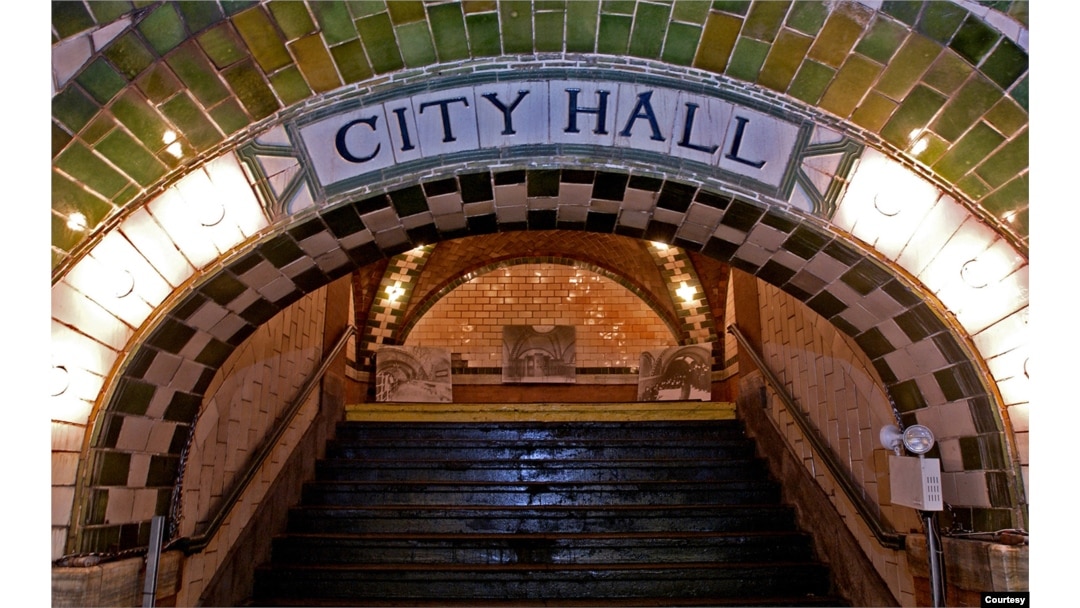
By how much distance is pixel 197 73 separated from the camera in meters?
2.61

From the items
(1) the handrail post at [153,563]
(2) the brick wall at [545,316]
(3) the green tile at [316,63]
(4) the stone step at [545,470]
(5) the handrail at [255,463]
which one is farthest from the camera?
(2) the brick wall at [545,316]

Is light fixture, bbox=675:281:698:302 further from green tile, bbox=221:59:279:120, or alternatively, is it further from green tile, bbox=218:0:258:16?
green tile, bbox=218:0:258:16

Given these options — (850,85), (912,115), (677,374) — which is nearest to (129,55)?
(850,85)

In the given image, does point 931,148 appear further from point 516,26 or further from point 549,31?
point 516,26

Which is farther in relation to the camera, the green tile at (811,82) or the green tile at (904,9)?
the green tile at (811,82)

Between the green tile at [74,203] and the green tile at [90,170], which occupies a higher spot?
the green tile at [90,170]

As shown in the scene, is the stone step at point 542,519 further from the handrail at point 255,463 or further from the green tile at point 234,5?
the green tile at point 234,5

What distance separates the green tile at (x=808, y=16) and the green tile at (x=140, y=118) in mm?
2237

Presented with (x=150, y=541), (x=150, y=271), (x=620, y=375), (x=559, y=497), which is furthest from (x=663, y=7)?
(x=620, y=375)

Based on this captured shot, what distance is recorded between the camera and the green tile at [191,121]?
2.65 m

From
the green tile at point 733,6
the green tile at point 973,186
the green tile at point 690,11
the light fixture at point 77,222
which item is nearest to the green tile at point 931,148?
the green tile at point 973,186

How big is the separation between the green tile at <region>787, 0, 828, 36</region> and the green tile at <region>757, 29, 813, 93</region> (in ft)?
0.09

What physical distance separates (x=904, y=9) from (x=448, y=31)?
1.57 m

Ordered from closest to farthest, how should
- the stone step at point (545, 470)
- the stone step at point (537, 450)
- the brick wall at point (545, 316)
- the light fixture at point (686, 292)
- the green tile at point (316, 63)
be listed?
the green tile at point (316, 63), the stone step at point (545, 470), the stone step at point (537, 450), the light fixture at point (686, 292), the brick wall at point (545, 316)
